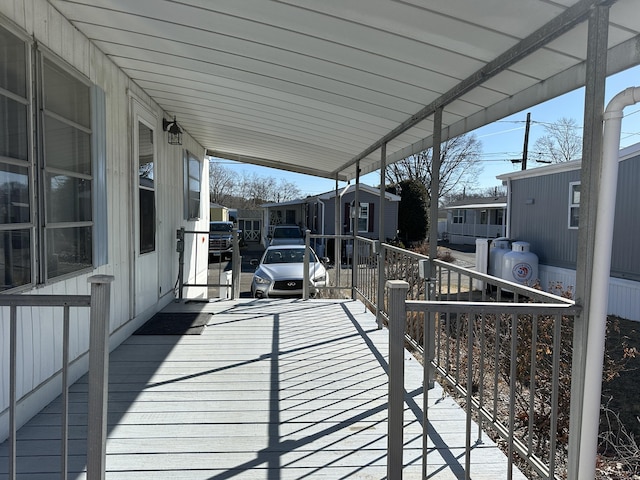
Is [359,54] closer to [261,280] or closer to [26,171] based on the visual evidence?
[26,171]

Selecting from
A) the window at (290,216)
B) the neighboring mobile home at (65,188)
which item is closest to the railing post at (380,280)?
the neighboring mobile home at (65,188)

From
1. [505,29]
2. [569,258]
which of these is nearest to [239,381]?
[505,29]

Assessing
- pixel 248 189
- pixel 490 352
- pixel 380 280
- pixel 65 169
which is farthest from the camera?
pixel 248 189

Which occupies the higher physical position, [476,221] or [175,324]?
[476,221]

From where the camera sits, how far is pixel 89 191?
3064 mm

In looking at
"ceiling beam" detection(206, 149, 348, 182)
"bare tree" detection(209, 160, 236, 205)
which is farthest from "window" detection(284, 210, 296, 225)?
"ceiling beam" detection(206, 149, 348, 182)

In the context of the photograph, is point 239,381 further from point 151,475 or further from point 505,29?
point 505,29

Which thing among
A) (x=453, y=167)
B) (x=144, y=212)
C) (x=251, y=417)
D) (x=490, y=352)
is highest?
(x=453, y=167)

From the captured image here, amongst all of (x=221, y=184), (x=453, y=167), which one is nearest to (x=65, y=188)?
(x=453, y=167)

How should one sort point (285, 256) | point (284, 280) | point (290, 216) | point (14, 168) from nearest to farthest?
point (14, 168) → point (284, 280) → point (285, 256) → point (290, 216)

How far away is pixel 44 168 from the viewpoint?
2406 millimetres

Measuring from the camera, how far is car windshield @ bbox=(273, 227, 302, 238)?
16.6m

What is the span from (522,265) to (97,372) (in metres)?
10.2

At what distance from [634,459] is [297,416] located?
2499 millimetres
